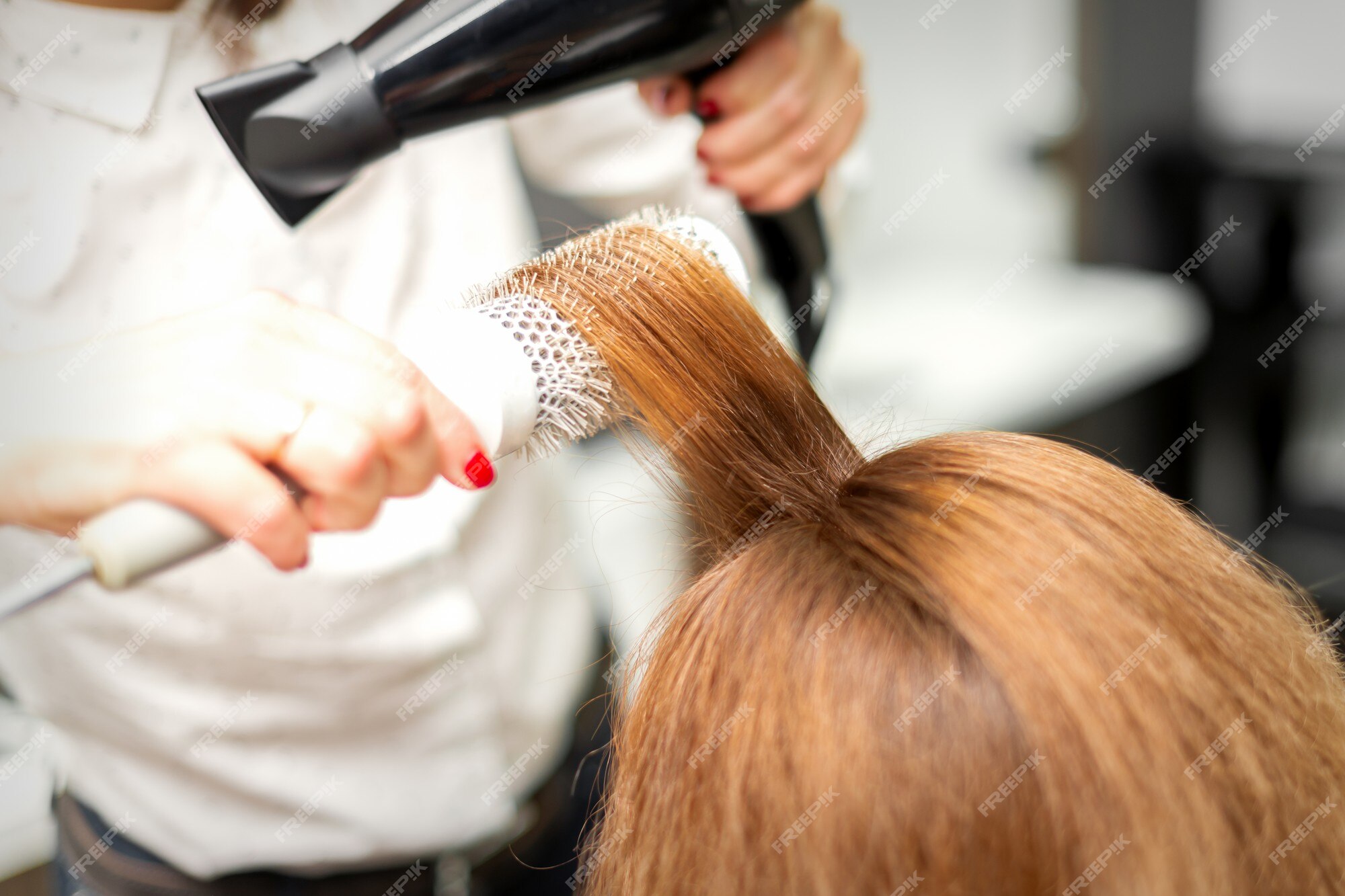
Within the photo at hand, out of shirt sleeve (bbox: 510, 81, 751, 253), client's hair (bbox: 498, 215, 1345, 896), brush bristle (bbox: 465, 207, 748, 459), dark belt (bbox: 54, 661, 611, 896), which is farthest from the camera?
shirt sleeve (bbox: 510, 81, 751, 253)

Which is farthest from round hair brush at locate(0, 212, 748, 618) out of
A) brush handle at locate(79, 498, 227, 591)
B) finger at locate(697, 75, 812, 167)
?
finger at locate(697, 75, 812, 167)

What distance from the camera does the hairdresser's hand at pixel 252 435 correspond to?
1.12ft

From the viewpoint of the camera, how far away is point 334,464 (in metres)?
0.35

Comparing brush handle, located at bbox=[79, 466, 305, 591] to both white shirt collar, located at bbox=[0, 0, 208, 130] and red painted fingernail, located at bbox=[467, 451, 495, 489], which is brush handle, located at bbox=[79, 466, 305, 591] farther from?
white shirt collar, located at bbox=[0, 0, 208, 130]

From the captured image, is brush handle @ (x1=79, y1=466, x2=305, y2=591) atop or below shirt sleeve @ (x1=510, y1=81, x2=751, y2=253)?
below

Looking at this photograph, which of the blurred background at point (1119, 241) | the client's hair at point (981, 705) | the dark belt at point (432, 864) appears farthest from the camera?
the blurred background at point (1119, 241)

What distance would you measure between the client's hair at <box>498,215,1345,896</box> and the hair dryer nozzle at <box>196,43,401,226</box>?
0.77ft

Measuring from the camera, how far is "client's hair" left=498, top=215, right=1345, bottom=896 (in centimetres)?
29

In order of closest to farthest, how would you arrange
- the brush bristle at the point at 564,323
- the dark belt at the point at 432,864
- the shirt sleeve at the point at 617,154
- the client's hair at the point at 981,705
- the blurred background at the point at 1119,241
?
the client's hair at the point at 981,705, the brush bristle at the point at 564,323, the dark belt at the point at 432,864, the shirt sleeve at the point at 617,154, the blurred background at the point at 1119,241

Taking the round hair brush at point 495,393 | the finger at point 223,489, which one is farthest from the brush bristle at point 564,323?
the finger at point 223,489

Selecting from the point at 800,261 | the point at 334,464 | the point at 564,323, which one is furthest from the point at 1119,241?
the point at 334,464

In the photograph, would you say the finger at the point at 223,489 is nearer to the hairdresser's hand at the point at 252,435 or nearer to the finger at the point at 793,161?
the hairdresser's hand at the point at 252,435

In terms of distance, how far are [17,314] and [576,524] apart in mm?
379

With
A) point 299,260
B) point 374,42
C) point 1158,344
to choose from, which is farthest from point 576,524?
point 1158,344
